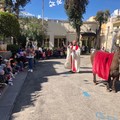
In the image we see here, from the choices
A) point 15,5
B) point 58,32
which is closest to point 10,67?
point 15,5

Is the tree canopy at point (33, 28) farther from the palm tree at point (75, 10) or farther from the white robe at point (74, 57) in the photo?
the white robe at point (74, 57)

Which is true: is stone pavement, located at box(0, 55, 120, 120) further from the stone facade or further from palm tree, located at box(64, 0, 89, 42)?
the stone facade

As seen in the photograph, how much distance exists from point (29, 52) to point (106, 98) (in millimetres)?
7005

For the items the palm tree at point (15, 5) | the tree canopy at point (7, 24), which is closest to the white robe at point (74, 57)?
the tree canopy at point (7, 24)

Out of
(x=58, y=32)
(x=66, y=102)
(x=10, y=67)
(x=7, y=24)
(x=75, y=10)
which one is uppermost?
(x=75, y=10)

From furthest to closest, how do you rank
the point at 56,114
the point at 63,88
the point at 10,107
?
the point at 63,88
the point at 10,107
the point at 56,114

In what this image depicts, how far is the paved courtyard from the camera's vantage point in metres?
5.97

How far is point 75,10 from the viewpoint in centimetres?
3325

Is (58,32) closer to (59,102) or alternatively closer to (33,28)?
(33,28)

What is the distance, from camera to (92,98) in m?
7.51

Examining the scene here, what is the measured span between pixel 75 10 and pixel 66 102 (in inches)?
1074

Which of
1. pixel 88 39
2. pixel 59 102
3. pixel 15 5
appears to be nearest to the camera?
pixel 59 102

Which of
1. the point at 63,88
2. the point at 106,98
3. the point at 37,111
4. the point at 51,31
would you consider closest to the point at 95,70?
the point at 63,88

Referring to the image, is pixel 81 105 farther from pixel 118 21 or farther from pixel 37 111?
pixel 118 21
